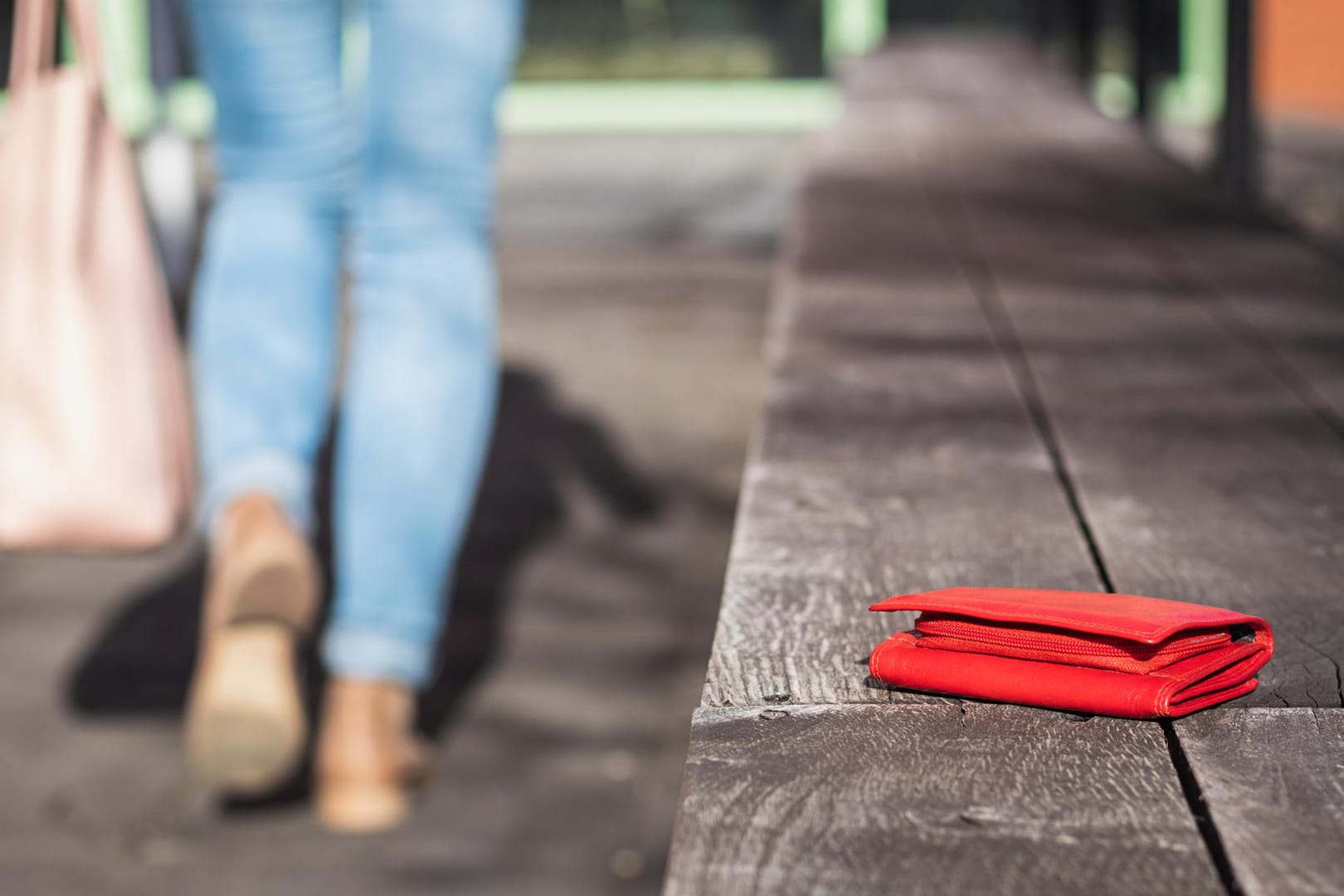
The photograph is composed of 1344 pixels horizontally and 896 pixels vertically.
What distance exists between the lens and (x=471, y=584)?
2908 millimetres

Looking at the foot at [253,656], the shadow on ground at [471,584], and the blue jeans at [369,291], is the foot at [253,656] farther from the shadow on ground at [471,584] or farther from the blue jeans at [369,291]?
the shadow on ground at [471,584]

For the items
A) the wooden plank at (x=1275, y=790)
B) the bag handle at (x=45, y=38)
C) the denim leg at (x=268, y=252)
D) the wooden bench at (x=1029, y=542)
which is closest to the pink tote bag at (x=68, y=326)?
the bag handle at (x=45, y=38)

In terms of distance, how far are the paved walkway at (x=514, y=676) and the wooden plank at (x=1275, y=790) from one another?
1197 mm

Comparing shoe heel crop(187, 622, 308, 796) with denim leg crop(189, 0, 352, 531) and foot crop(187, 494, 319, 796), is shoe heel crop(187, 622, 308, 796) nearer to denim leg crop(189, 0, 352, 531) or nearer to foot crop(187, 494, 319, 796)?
foot crop(187, 494, 319, 796)

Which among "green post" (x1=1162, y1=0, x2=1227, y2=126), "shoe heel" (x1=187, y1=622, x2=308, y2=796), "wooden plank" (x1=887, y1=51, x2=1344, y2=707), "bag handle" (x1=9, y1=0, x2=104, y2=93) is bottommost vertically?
"green post" (x1=1162, y1=0, x2=1227, y2=126)

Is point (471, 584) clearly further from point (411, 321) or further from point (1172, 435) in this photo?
point (1172, 435)

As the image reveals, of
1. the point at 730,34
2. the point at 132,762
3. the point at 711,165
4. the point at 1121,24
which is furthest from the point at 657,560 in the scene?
the point at 730,34

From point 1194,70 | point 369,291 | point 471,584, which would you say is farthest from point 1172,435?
point 1194,70

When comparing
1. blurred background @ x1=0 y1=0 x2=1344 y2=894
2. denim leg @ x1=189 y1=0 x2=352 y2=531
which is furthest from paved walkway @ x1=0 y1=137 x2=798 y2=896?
denim leg @ x1=189 y1=0 x2=352 y2=531

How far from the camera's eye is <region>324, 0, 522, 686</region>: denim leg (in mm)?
1591

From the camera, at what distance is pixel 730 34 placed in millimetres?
9305

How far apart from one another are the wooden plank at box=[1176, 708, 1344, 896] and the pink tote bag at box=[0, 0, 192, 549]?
1.09 metres

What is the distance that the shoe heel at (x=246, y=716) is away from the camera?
4.83 ft

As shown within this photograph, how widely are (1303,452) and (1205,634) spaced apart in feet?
2.02
